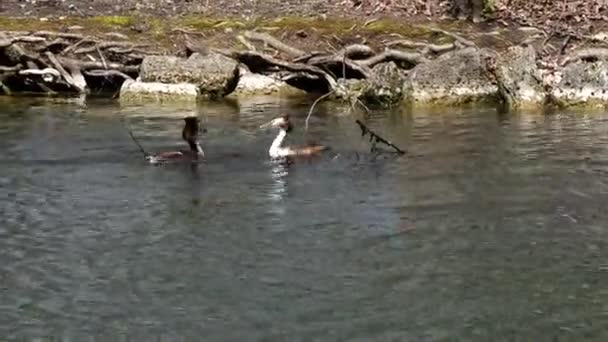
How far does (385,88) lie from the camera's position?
2000cm

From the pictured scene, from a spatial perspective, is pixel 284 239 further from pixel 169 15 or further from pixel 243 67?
pixel 169 15

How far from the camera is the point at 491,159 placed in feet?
46.5

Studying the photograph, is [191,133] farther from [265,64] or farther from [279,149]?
[265,64]

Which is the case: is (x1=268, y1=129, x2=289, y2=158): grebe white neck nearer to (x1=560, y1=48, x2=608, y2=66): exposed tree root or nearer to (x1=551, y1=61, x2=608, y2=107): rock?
(x1=551, y1=61, x2=608, y2=107): rock

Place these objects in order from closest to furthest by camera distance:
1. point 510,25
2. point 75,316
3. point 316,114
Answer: point 75,316 < point 316,114 < point 510,25

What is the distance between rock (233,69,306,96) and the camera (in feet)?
72.0

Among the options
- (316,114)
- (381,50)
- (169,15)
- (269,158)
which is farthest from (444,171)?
(169,15)

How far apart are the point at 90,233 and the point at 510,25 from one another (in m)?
15.1

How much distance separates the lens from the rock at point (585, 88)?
18922 millimetres

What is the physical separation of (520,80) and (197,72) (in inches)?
229

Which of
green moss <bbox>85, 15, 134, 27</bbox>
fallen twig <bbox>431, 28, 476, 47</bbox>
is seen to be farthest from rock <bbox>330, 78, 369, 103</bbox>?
green moss <bbox>85, 15, 134, 27</bbox>

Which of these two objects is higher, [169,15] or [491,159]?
[169,15]

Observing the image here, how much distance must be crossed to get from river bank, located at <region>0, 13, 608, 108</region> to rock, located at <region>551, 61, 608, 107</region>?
0.05 feet

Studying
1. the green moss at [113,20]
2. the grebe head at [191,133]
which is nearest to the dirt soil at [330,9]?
the green moss at [113,20]
